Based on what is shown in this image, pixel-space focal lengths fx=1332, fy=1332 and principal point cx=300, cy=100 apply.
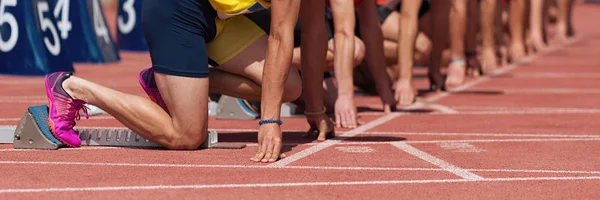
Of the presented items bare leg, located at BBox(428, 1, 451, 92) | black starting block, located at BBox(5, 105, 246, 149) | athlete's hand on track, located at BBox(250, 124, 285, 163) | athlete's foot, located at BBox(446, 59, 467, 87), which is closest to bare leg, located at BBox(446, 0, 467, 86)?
athlete's foot, located at BBox(446, 59, 467, 87)

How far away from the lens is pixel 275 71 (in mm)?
6363

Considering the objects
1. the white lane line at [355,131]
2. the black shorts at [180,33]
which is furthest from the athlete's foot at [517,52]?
the black shorts at [180,33]

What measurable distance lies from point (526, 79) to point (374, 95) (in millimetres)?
3311

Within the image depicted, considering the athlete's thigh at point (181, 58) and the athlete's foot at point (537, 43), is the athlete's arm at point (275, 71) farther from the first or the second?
the athlete's foot at point (537, 43)

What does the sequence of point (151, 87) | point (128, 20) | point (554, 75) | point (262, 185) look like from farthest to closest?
point (128, 20)
point (554, 75)
point (151, 87)
point (262, 185)

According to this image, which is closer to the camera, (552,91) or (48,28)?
(48,28)

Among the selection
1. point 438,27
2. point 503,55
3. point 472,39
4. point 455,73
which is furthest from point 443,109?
point 503,55

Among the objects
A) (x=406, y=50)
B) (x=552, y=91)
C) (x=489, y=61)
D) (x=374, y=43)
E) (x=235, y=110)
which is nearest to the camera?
(x=235, y=110)

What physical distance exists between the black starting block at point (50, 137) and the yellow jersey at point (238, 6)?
74cm

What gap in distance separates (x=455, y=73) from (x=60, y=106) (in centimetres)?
601

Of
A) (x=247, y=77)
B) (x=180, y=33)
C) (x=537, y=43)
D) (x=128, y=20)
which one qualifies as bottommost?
(x=537, y=43)

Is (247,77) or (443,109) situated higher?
(247,77)

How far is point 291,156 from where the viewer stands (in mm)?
6551

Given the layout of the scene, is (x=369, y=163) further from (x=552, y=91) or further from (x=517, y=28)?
(x=517, y=28)
